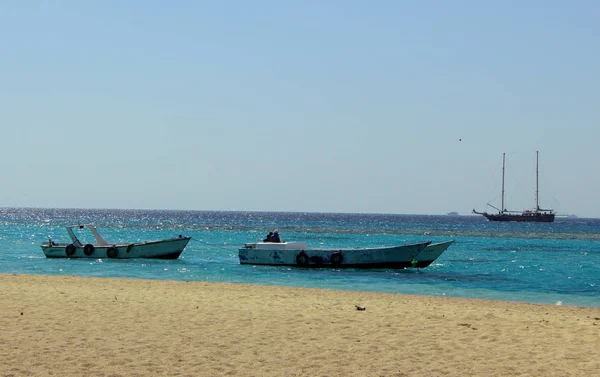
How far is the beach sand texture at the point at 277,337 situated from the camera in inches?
419

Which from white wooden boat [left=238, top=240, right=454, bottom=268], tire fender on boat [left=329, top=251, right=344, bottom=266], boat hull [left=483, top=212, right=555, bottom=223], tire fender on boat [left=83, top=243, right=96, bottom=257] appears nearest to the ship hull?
boat hull [left=483, top=212, right=555, bottom=223]

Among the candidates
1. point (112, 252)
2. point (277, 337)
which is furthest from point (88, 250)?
point (277, 337)

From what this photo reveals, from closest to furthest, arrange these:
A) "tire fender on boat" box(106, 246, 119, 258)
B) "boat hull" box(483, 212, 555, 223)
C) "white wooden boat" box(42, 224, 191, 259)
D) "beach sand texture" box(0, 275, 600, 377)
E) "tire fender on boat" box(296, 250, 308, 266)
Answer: "beach sand texture" box(0, 275, 600, 377)
"tire fender on boat" box(296, 250, 308, 266)
"white wooden boat" box(42, 224, 191, 259)
"tire fender on boat" box(106, 246, 119, 258)
"boat hull" box(483, 212, 555, 223)

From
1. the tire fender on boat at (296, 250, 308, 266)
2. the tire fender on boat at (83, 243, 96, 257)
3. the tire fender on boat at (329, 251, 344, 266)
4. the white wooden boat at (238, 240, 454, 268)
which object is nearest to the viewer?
the white wooden boat at (238, 240, 454, 268)

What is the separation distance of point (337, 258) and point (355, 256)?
1013 mm

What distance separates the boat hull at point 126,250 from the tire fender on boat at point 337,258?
1129cm

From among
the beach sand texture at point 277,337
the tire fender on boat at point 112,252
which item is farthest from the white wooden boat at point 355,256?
the beach sand texture at point 277,337

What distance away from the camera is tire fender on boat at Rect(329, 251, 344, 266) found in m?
38.5

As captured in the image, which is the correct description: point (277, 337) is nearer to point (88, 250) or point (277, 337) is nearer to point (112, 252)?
point (112, 252)

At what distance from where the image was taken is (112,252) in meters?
43.9

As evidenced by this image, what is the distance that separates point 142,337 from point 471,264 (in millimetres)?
35674

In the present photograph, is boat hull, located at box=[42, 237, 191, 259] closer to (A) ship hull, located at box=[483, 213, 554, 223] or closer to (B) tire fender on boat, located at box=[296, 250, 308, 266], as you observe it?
(B) tire fender on boat, located at box=[296, 250, 308, 266]

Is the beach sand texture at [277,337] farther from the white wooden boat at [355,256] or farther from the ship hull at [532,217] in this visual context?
the ship hull at [532,217]

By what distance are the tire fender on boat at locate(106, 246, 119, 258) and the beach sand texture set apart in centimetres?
2439
